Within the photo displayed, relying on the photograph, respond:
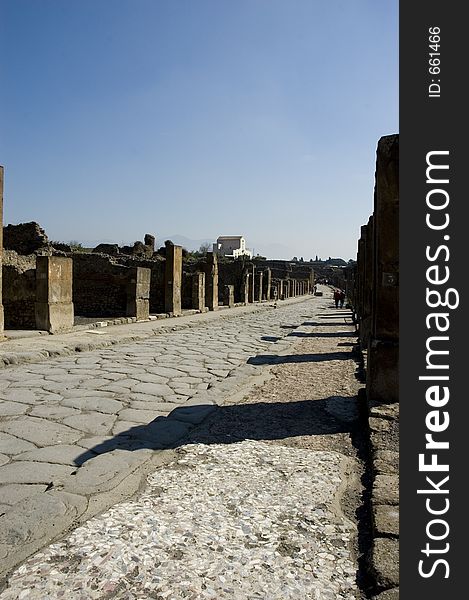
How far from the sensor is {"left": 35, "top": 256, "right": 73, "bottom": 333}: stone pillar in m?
9.02

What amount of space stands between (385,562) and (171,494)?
108cm

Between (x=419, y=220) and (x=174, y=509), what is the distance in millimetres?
1647

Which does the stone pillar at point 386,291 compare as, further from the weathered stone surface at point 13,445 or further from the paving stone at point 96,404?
the weathered stone surface at point 13,445

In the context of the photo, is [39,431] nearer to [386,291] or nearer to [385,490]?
[385,490]

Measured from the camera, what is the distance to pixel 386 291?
381 cm

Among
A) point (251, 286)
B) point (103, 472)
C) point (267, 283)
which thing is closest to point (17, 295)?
point (103, 472)

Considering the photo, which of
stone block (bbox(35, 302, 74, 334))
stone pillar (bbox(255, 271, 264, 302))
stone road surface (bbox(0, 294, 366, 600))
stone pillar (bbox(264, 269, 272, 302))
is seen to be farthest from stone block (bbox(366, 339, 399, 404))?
stone pillar (bbox(264, 269, 272, 302))

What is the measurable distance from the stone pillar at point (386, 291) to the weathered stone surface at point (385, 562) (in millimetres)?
2025

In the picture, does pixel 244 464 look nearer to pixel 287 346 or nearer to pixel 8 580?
pixel 8 580

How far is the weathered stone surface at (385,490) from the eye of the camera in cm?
214


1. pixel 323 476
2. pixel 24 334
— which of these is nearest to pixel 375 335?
pixel 323 476

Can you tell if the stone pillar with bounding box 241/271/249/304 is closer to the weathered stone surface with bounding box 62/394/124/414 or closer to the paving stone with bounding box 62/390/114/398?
the paving stone with bounding box 62/390/114/398

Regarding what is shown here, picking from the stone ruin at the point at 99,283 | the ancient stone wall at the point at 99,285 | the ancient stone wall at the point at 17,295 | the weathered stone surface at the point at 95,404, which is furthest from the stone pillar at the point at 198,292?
the weathered stone surface at the point at 95,404

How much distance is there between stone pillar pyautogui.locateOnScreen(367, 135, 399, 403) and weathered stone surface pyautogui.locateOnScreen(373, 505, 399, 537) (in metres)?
1.77
